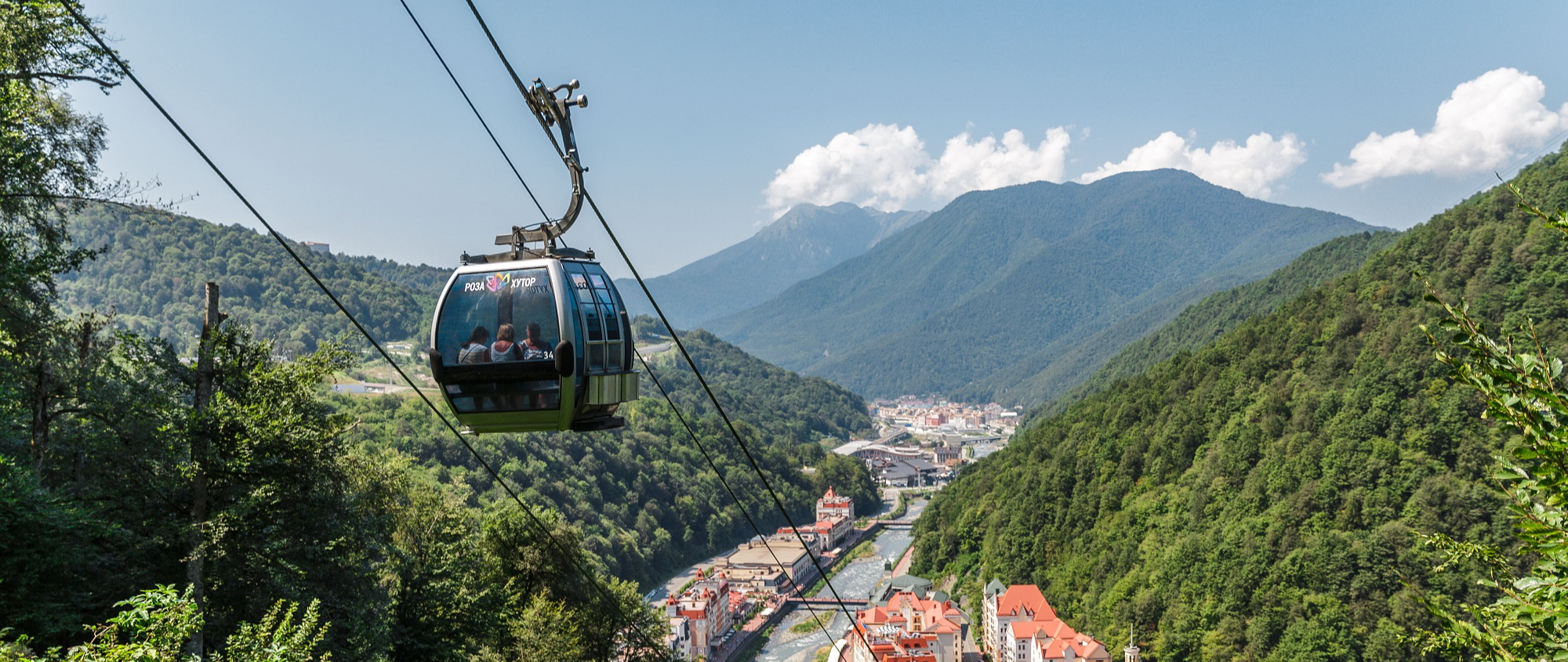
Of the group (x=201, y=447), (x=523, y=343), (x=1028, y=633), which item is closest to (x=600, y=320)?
(x=523, y=343)

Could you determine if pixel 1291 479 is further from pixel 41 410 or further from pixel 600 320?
pixel 41 410

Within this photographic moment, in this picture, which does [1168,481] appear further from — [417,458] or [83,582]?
[83,582]

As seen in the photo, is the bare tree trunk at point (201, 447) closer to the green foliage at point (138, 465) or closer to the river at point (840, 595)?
the green foliage at point (138, 465)

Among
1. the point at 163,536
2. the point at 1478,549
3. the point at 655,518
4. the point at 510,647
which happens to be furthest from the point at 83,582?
the point at 655,518

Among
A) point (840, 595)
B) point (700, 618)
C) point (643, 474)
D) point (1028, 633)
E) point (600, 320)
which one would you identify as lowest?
point (840, 595)

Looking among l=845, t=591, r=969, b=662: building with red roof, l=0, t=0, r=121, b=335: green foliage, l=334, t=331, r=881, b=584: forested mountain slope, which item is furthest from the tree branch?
l=845, t=591, r=969, b=662: building with red roof

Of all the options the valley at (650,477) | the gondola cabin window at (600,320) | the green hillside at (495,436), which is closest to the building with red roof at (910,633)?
the valley at (650,477)

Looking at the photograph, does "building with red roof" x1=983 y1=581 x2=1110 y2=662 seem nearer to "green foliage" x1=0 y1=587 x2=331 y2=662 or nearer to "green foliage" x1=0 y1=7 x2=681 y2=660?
"green foliage" x1=0 y1=7 x2=681 y2=660
